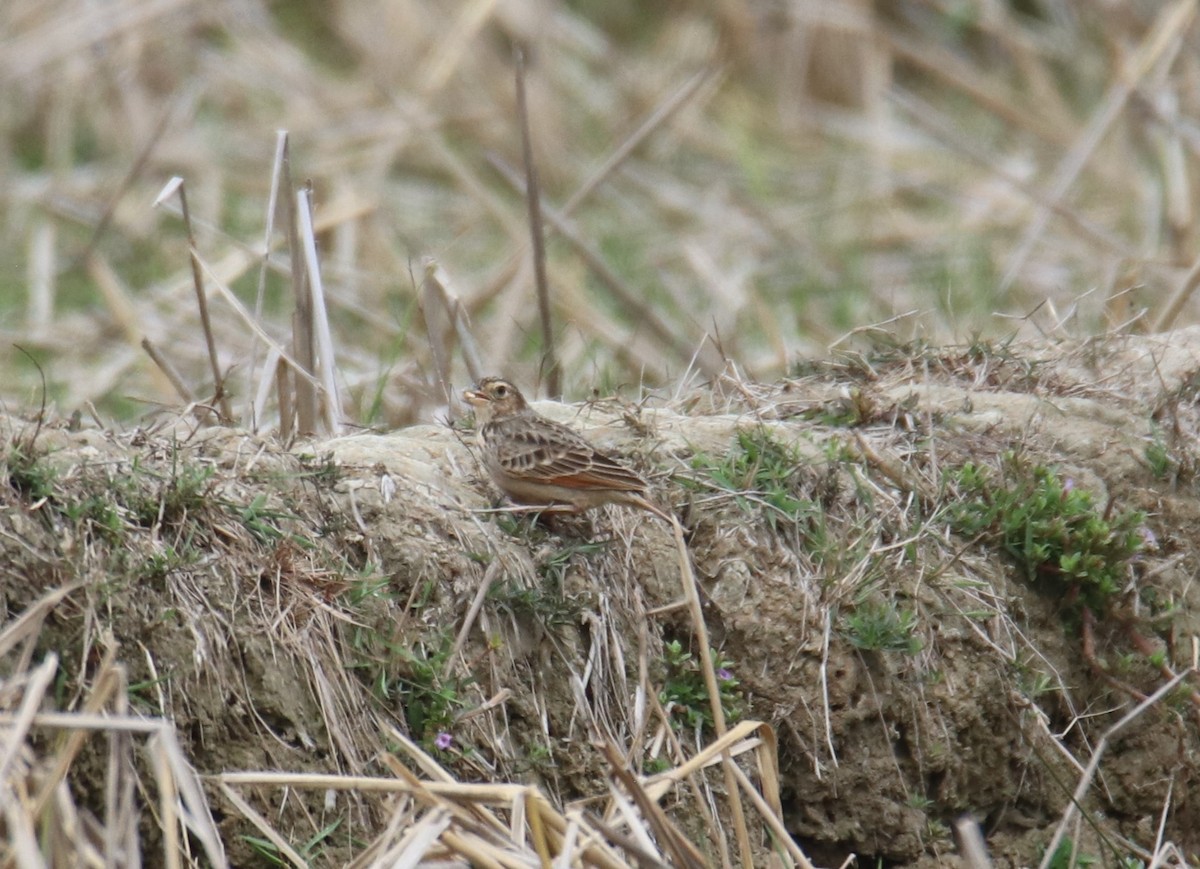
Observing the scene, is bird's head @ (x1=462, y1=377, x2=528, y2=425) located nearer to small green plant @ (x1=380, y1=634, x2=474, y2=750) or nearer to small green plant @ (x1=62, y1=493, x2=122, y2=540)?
small green plant @ (x1=380, y1=634, x2=474, y2=750)

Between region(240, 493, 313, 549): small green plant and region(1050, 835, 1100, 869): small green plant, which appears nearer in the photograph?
region(240, 493, 313, 549): small green plant

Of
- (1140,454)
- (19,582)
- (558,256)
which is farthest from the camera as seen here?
(558,256)

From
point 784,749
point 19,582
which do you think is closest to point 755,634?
point 784,749

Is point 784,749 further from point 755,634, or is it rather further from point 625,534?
point 625,534

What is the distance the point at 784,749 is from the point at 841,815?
0.33m

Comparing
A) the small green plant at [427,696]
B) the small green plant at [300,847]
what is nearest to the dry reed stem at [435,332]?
the small green plant at [427,696]

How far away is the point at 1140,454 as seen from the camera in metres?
6.17

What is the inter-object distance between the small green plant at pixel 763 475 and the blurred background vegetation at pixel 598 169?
7.07 feet

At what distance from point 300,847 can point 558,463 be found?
146 centimetres

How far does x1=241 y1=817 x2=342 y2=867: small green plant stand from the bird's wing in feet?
4.15

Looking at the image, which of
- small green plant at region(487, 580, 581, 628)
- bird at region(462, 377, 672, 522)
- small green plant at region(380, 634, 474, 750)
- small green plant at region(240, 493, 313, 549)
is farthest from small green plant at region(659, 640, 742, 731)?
small green plant at region(240, 493, 313, 549)

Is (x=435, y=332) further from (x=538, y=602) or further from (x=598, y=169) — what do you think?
(x=598, y=169)

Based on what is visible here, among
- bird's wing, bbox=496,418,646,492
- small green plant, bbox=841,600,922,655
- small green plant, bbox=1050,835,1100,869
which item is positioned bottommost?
small green plant, bbox=1050,835,1100,869

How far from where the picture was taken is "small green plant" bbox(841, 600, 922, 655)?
5414mm
